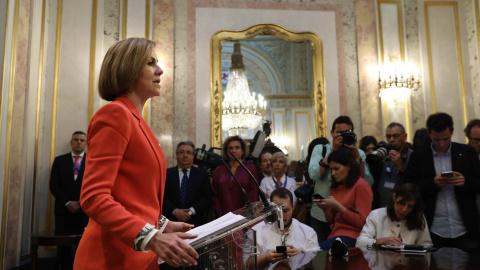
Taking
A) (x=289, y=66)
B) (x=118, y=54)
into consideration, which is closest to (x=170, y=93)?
(x=289, y=66)

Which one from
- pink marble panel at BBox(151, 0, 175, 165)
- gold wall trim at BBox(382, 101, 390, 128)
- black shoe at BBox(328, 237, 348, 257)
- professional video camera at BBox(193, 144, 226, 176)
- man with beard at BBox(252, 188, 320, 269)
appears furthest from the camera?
gold wall trim at BBox(382, 101, 390, 128)

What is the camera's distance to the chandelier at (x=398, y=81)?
18.6 feet

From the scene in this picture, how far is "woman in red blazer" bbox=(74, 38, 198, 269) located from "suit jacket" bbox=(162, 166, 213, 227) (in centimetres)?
290

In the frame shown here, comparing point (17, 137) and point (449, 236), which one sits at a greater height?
point (17, 137)

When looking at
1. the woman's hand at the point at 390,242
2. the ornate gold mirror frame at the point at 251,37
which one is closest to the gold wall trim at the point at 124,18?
the ornate gold mirror frame at the point at 251,37

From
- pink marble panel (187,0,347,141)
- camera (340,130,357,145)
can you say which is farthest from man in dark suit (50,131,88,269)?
camera (340,130,357,145)

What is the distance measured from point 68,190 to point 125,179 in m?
3.89

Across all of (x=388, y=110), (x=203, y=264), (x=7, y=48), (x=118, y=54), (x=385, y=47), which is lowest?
(x=203, y=264)

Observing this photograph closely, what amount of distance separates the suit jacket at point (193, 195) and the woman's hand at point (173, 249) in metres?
3.13

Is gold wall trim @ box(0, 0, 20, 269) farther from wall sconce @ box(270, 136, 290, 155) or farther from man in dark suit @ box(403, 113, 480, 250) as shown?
man in dark suit @ box(403, 113, 480, 250)

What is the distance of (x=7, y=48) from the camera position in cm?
413

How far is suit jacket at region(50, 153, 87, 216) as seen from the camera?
15.3 feet

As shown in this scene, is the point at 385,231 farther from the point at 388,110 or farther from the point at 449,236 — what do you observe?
the point at 388,110

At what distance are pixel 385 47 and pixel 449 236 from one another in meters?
3.47
